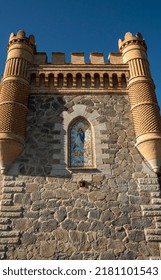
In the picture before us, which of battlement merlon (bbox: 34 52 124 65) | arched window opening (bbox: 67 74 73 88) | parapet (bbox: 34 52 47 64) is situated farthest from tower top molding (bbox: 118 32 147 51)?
parapet (bbox: 34 52 47 64)

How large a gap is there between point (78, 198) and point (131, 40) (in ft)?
20.6

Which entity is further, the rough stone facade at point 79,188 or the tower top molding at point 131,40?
the tower top molding at point 131,40

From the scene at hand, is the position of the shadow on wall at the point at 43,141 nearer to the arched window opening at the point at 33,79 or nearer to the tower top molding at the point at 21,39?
the arched window opening at the point at 33,79

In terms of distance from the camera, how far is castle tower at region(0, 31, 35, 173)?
306 inches

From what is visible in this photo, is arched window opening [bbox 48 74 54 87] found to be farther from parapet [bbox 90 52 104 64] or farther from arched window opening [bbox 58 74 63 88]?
parapet [bbox 90 52 104 64]

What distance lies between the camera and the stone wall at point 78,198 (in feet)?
22.0

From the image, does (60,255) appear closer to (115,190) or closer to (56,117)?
(115,190)

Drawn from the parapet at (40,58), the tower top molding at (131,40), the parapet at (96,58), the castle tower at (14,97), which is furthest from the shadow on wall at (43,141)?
the tower top molding at (131,40)

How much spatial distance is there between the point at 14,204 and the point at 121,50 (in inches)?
270

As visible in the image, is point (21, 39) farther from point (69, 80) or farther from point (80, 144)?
point (80, 144)

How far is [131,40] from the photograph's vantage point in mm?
10188

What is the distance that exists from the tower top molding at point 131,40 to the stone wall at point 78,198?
10.0 ft

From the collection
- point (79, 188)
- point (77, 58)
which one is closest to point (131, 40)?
point (77, 58)
